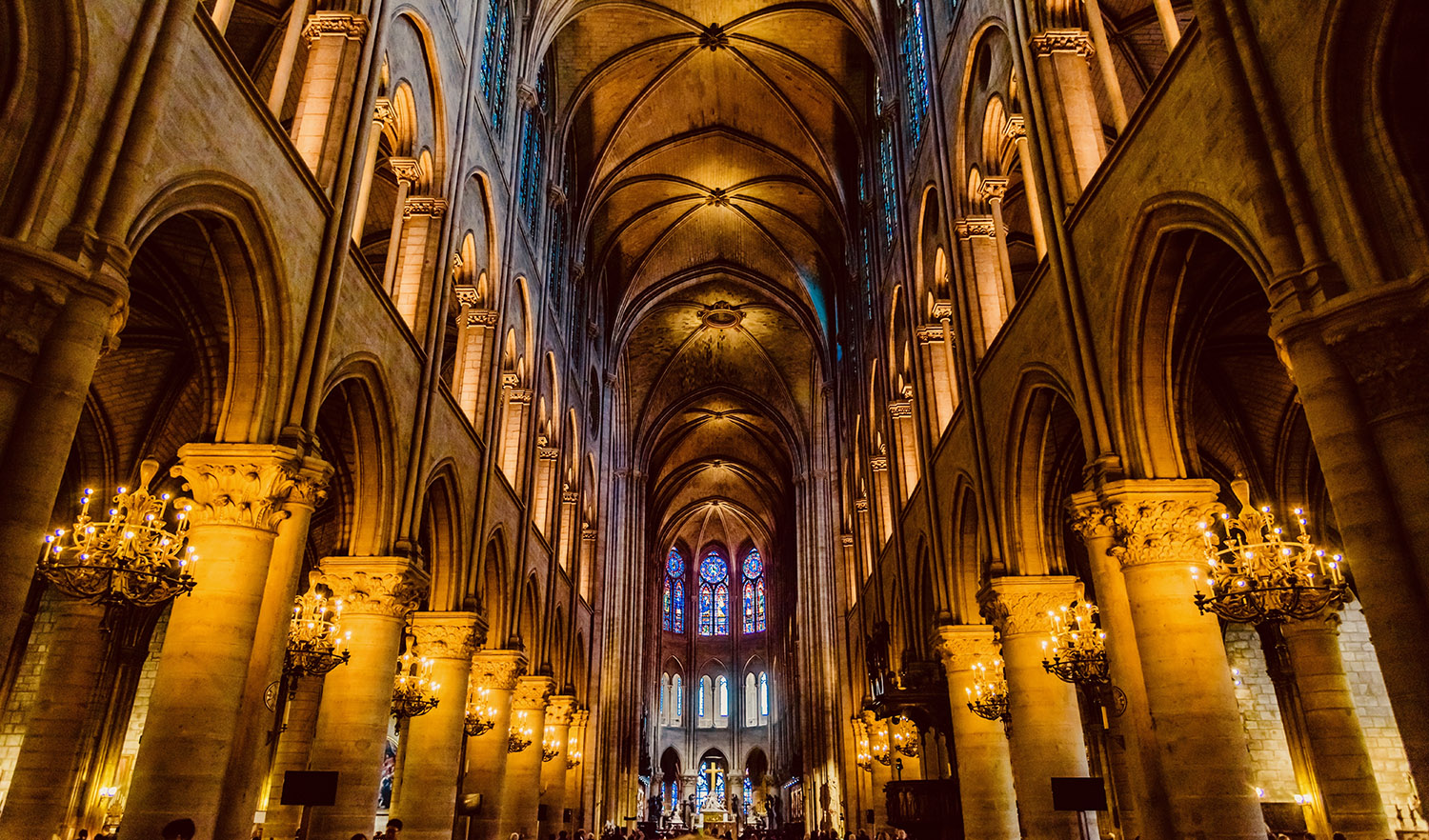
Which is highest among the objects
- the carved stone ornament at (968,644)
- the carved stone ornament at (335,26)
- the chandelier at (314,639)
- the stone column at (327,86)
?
the carved stone ornament at (335,26)

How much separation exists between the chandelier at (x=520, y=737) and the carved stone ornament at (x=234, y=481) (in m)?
12.1

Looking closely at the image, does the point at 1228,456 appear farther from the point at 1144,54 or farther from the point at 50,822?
the point at 50,822

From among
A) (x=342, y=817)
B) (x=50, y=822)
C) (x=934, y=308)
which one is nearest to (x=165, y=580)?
(x=342, y=817)

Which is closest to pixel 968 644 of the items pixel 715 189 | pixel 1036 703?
pixel 1036 703

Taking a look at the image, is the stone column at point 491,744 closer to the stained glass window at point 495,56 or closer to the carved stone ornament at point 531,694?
the carved stone ornament at point 531,694

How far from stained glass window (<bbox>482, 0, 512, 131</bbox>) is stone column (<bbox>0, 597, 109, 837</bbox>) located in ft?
35.9

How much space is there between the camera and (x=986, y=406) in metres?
13.9

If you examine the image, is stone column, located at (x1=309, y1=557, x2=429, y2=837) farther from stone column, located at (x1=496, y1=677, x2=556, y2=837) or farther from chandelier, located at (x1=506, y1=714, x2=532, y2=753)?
stone column, located at (x1=496, y1=677, x2=556, y2=837)

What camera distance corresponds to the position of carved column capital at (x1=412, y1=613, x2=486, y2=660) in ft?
49.4

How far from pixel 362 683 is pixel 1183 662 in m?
9.35

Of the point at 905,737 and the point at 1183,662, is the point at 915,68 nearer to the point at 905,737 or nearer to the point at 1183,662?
the point at 1183,662

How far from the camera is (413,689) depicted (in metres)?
14.0

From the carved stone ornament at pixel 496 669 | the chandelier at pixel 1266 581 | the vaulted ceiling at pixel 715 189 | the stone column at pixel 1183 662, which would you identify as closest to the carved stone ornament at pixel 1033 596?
the stone column at pixel 1183 662

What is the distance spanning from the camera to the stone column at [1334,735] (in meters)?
11.0
